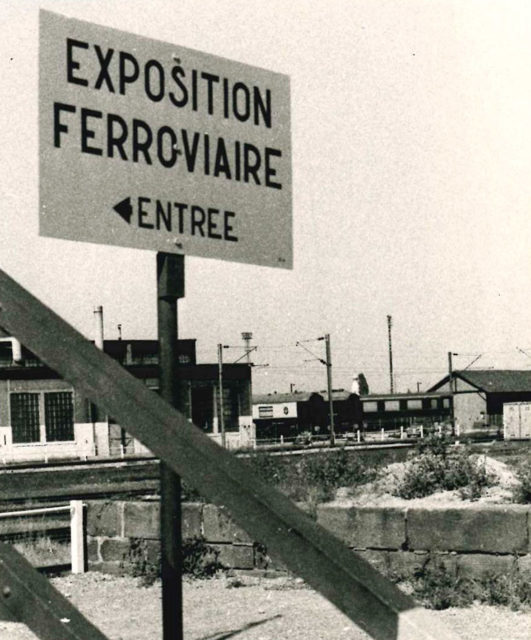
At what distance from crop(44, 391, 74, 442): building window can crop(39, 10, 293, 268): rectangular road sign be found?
4957 centimetres

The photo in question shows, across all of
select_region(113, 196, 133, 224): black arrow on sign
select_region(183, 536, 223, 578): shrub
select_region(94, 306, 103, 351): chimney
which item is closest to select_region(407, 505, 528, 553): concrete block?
select_region(183, 536, 223, 578): shrub

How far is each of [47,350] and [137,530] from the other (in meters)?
6.98


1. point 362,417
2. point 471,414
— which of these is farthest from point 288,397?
point 471,414

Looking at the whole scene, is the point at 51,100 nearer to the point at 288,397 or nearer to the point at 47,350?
the point at 47,350

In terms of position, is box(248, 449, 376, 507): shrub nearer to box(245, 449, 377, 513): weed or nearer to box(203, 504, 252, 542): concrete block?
box(245, 449, 377, 513): weed

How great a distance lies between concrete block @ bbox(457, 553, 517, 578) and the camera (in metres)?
6.95

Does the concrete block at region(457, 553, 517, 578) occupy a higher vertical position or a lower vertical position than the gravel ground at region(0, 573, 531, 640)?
higher

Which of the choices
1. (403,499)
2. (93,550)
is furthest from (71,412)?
(403,499)

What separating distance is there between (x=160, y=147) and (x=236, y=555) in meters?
6.07

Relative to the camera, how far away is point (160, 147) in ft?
9.78

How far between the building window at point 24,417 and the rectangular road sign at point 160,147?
163 feet

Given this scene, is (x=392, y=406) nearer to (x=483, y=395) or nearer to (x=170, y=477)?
(x=483, y=395)

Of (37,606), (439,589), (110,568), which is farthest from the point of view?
(110,568)

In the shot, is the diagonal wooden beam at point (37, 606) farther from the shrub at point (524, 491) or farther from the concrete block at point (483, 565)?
the shrub at point (524, 491)
